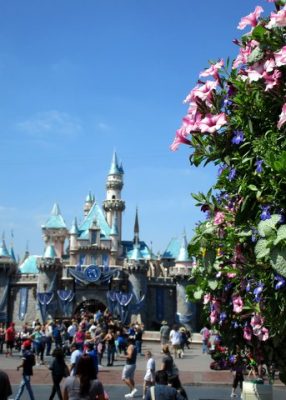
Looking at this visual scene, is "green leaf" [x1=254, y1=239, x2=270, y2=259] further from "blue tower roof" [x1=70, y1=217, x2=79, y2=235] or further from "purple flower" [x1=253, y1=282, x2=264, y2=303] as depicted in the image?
"blue tower roof" [x1=70, y1=217, x2=79, y2=235]

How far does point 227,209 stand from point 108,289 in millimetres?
53434

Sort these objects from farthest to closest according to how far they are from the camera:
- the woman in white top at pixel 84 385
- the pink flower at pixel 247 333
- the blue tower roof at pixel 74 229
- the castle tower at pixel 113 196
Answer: the castle tower at pixel 113 196 → the blue tower roof at pixel 74 229 → the woman in white top at pixel 84 385 → the pink flower at pixel 247 333

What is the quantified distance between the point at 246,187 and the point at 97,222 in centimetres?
5866

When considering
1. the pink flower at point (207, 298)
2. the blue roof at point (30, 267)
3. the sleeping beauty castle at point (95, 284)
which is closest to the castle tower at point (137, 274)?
the sleeping beauty castle at point (95, 284)

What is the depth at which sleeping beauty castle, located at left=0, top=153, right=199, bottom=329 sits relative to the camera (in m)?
54.5

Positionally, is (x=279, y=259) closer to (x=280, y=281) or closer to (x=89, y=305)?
(x=280, y=281)

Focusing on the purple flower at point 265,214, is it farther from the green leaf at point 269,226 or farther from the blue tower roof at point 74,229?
the blue tower roof at point 74,229

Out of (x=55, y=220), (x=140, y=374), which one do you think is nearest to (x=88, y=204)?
(x=55, y=220)

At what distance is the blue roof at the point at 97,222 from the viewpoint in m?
60.8

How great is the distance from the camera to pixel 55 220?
67625 mm

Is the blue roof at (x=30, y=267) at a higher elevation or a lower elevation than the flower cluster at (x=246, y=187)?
higher

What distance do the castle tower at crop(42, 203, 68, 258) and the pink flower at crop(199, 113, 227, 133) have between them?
6235 centimetres

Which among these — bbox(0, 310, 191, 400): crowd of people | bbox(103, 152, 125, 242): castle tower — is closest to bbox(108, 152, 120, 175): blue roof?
bbox(103, 152, 125, 242): castle tower

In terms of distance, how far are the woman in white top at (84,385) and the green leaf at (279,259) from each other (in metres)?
2.95
